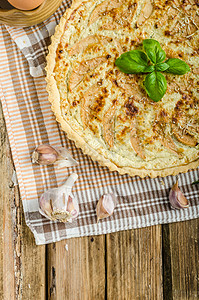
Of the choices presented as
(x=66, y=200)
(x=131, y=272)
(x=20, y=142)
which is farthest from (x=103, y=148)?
(x=131, y=272)

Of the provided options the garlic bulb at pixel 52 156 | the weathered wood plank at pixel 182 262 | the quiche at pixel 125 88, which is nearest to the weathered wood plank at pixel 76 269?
the weathered wood plank at pixel 182 262

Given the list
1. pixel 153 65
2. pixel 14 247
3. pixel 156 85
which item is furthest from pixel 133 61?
pixel 14 247

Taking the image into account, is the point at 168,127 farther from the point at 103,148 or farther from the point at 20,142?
the point at 20,142

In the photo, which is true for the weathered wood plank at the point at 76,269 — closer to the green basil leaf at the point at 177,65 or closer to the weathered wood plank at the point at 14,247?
the weathered wood plank at the point at 14,247

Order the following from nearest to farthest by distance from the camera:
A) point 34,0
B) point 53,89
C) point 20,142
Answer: point 34,0 < point 53,89 < point 20,142

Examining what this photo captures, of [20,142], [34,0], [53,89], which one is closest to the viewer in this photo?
[34,0]

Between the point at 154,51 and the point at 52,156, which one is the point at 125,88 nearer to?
the point at 154,51

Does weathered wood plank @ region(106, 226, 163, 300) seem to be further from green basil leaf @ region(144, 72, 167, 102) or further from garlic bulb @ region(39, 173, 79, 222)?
green basil leaf @ region(144, 72, 167, 102)
